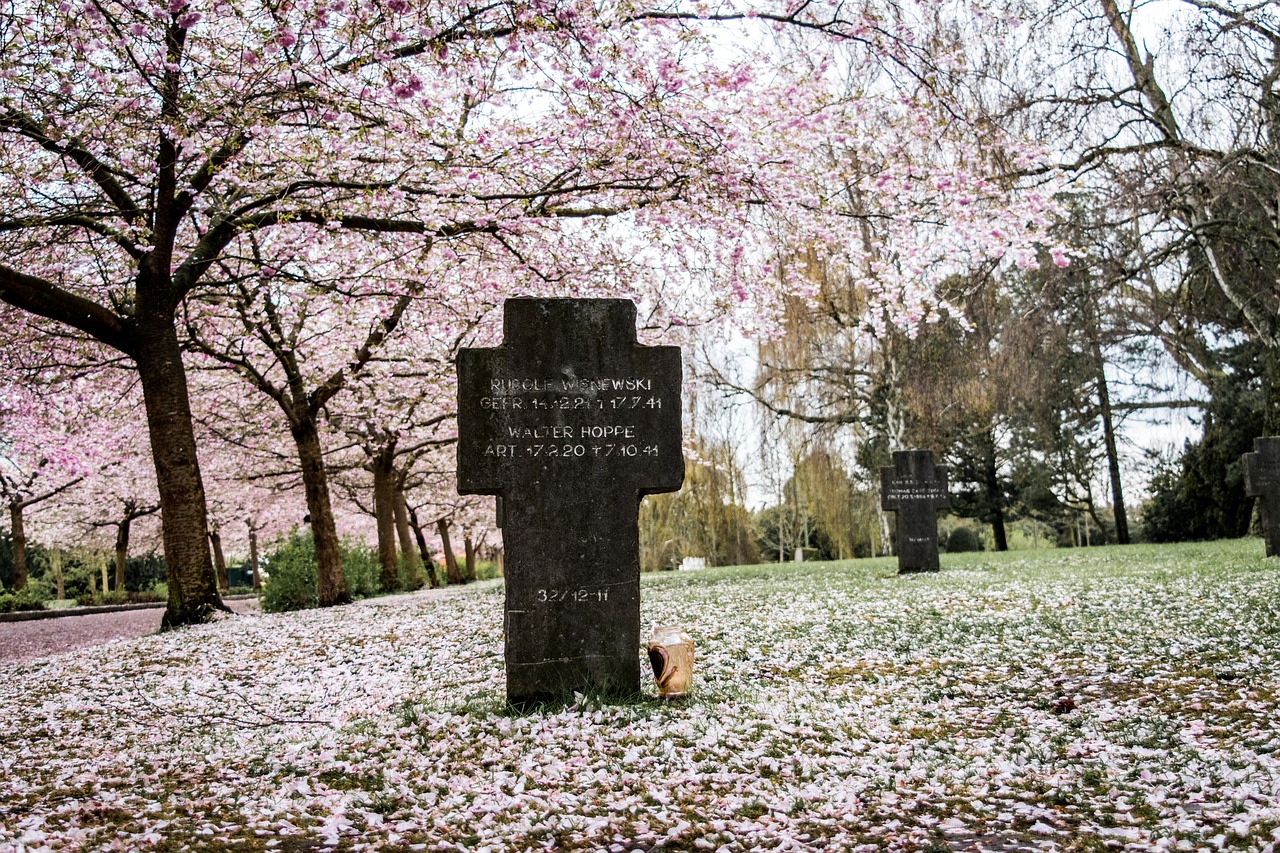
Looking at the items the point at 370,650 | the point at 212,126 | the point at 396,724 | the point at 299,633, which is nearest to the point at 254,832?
the point at 396,724

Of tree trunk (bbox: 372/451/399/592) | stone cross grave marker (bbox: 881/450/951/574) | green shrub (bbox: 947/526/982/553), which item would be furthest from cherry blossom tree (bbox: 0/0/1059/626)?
green shrub (bbox: 947/526/982/553)

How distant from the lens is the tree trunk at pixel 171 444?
13898 mm

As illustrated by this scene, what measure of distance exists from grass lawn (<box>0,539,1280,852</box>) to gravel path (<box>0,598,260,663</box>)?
5953 mm

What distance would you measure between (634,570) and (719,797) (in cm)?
236

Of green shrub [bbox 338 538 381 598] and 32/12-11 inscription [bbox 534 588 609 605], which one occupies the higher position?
32/12-11 inscription [bbox 534 588 609 605]

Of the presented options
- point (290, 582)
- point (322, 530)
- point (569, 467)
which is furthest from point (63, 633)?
point (569, 467)

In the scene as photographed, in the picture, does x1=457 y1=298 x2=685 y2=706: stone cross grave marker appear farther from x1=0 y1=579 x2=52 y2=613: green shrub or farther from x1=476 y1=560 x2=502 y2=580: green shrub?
x1=476 y1=560 x2=502 y2=580: green shrub

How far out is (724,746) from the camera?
5.55m

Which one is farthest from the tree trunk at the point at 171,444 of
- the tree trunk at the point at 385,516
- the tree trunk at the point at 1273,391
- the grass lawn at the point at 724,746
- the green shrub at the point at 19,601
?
the tree trunk at the point at 1273,391

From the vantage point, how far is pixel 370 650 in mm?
10453

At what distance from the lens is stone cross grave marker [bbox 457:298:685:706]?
6664 mm

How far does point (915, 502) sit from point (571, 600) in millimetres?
13702

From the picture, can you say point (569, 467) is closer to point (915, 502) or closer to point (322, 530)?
point (915, 502)

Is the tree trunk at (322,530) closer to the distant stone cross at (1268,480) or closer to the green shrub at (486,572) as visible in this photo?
the distant stone cross at (1268,480)
